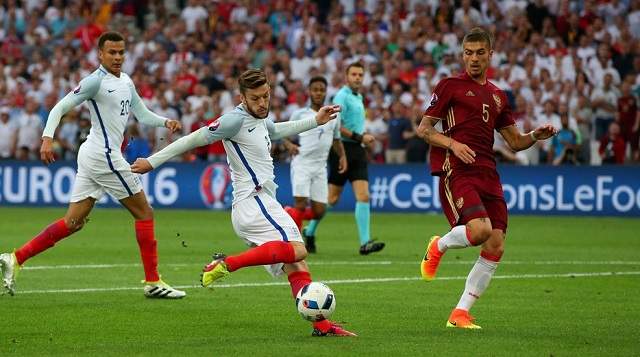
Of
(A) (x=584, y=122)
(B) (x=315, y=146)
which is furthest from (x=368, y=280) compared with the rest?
(A) (x=584, y=122)

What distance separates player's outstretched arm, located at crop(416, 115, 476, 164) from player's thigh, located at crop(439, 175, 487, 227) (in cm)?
24

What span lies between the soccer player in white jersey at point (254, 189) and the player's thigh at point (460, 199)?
1133 mm

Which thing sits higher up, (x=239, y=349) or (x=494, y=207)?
(x=494, y=207)

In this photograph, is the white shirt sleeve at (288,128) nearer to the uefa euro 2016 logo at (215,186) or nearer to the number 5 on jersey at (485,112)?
the number 5 on jersey at (485,112)

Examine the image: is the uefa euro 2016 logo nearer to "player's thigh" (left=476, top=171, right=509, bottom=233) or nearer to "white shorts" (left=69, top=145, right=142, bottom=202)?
"white shorts" (left=69, top=145, right=142, bottom=202)

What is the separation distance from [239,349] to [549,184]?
1820 centimetres

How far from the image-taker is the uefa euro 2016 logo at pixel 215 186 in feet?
92.0

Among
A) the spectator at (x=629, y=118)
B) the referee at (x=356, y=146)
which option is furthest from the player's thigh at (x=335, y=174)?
the spectator at (x=629, y=118)

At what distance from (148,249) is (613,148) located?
16.5 m

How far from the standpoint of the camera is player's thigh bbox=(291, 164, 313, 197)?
18344 millimetres

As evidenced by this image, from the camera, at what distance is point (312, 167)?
18.5m

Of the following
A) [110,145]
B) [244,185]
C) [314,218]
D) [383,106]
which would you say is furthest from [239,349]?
[383,106]

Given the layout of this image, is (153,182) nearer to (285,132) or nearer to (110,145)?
(110,145)

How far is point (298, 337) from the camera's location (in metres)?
9.91
